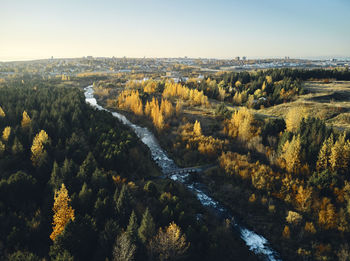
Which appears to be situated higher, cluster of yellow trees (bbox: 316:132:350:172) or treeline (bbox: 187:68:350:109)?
treeline (bbox: 187:68:350:109)

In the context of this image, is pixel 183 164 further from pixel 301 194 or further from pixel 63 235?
pixel 63 235

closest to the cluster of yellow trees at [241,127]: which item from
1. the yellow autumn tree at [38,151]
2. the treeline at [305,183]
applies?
the treeline at [305,183]

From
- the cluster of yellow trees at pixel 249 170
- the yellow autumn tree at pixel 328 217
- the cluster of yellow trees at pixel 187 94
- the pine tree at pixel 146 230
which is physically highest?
the cluster of yellow trees at pixel 187 94

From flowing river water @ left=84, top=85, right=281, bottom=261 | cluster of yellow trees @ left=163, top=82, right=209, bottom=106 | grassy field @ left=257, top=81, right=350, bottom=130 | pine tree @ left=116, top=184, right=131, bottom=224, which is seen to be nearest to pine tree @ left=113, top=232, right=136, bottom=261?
pine tree @ left=116, top=184, right=131, bottom=224

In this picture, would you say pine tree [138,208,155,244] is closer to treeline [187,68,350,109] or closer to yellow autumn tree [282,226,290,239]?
yellow autumn tree [282,226,290,239]

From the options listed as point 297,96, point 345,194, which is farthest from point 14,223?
point 297,96

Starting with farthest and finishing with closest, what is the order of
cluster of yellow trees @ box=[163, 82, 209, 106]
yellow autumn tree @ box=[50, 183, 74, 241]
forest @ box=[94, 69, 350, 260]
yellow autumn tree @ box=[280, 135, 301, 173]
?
cluster of yellow trees @ box=[163, 82, 209, 106] → yellow autumn tree @ box=[280, 135, 301, 173] → forest @ box=[94, 69, 350, 260] → yellow autumn tree @ box=[50, 183, 74, 241]

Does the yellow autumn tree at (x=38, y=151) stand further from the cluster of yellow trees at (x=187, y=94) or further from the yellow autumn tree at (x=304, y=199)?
the cluster of yellow trees at (x=187, y=94)
